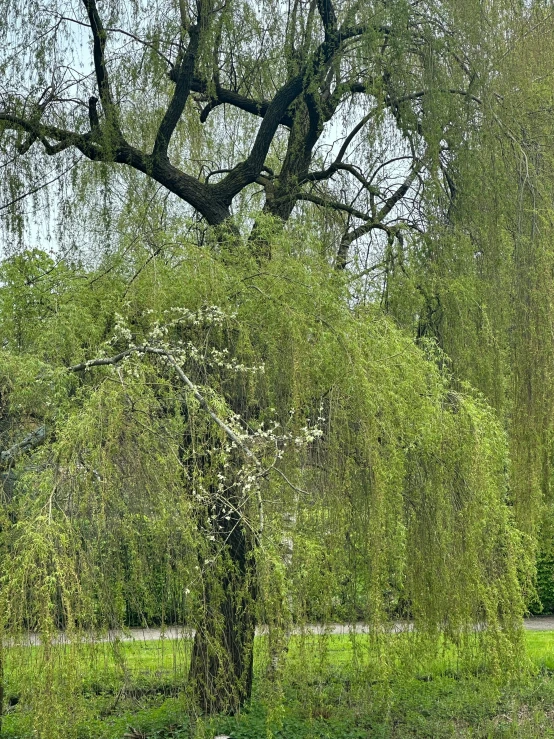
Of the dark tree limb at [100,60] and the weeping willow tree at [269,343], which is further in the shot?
the dark tree limb at [100,60]

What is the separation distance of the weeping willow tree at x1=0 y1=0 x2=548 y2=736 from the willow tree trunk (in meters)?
0.04

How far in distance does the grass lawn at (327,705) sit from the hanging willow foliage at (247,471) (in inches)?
10.1

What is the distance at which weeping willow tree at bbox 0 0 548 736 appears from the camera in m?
4.33

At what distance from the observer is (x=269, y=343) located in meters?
5.24

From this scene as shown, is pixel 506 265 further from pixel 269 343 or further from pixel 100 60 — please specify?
pixel 100 60

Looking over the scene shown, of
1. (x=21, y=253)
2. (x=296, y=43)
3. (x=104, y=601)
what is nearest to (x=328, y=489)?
(x=104, y=601)

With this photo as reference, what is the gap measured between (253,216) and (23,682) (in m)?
3.30

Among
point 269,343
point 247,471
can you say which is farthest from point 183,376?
point 269,343

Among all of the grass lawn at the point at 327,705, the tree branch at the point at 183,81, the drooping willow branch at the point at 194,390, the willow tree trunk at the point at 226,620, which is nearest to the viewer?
the drooping willow branch at the point at 194,390

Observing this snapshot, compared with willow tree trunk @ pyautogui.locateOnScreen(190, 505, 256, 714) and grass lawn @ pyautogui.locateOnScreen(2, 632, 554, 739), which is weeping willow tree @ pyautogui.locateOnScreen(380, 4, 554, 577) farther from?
willow tree trunk @ pyautogui.locateOnScreen(190, 505, 256, 714)

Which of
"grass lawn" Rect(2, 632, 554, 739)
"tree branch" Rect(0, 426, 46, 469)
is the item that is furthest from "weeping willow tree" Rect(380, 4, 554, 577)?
"tree branch" Rect(0, 426, 46, 469)

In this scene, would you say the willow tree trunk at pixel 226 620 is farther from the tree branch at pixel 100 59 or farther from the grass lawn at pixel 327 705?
the tree branch at pixel 100 59

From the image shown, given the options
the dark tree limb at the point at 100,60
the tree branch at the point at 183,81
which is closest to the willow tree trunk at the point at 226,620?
the tree branch at the point at 183,81

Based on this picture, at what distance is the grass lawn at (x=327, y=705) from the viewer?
5.34m
